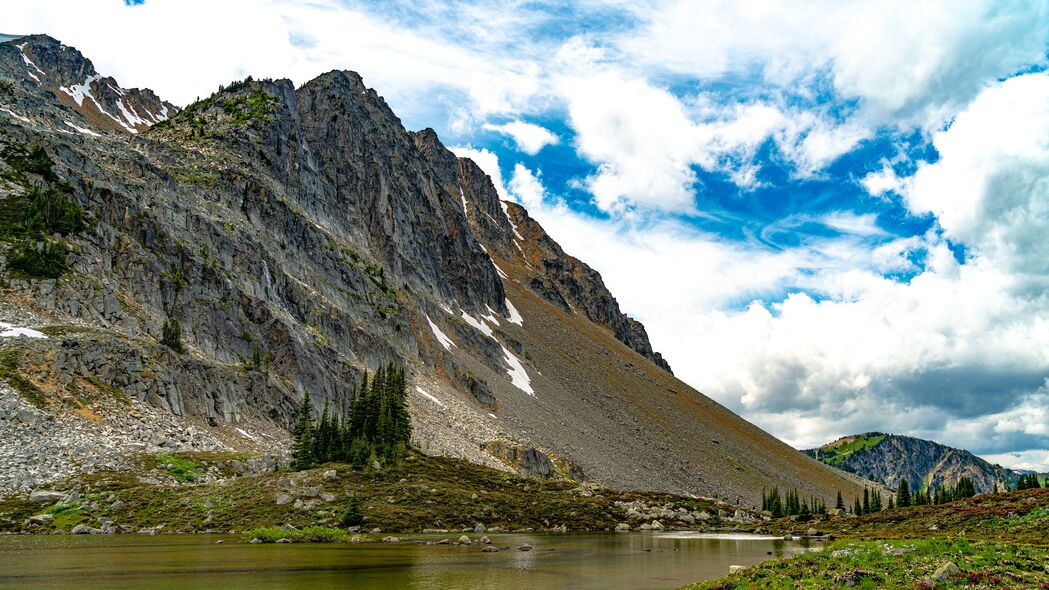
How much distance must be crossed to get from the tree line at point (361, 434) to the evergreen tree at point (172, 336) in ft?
63.0

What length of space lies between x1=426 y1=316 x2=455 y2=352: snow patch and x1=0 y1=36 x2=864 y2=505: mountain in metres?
0.70

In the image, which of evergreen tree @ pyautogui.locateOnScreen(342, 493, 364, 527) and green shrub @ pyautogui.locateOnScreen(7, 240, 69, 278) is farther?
green shrub @ pyautogui.locateOnScreen(7, 240, 69, 278)

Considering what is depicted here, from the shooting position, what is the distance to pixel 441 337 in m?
165

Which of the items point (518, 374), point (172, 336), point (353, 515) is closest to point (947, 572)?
point (353, 515)

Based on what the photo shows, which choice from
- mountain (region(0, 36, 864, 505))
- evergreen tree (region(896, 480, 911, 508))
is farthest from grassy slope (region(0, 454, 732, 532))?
evergreen tree (region(896, 480, 911, 508))

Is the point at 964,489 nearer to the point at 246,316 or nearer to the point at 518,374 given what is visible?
the point at 518,374

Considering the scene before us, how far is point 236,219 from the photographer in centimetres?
12675

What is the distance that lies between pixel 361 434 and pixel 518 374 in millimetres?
97755

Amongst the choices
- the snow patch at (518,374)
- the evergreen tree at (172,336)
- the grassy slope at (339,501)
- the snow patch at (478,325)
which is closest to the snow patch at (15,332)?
the evergreen tree at (172,336)

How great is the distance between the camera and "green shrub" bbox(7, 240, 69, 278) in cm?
8062

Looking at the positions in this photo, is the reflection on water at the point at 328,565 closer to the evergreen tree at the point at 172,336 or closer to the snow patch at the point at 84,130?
the evergreen tree at the point at 172,336

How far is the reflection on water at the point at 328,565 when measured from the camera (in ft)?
93.5

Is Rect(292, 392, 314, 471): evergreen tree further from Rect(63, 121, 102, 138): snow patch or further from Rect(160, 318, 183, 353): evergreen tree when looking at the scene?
Rect(63, 121, 102, 138): snow patch

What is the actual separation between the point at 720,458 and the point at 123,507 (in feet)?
521
